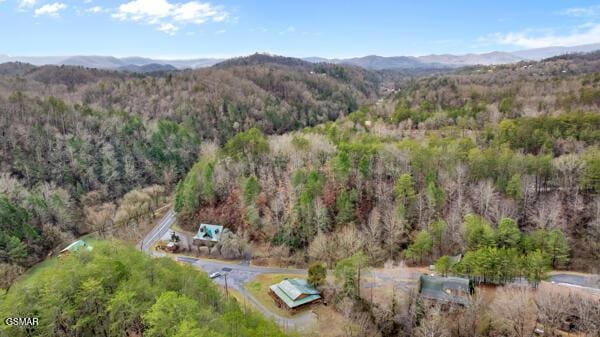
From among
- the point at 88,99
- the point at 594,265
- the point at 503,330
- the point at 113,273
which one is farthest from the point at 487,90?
the point at 88,99

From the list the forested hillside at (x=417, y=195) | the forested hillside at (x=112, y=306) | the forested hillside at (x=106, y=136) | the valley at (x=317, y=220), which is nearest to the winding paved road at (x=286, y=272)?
the valley at (x=317, y=220)

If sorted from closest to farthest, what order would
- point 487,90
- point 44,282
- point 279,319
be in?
1. point 44,282
2. point 279,319
3. point 487,90

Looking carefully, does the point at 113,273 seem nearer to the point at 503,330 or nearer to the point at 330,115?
the point at 503,330

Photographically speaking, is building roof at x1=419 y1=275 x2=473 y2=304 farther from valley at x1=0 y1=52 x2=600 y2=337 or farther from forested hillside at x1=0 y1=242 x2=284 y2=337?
forested hillside at x1=0 y1=242 x2=284 y2=337

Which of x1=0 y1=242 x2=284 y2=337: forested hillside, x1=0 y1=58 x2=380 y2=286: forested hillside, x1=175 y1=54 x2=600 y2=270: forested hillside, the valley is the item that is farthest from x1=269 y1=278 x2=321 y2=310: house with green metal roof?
x1=0 y1=58 x2=380 y2=286: forested hillside

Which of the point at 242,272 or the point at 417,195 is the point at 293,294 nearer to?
the point at 242,272

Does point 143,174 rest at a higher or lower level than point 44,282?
lower
